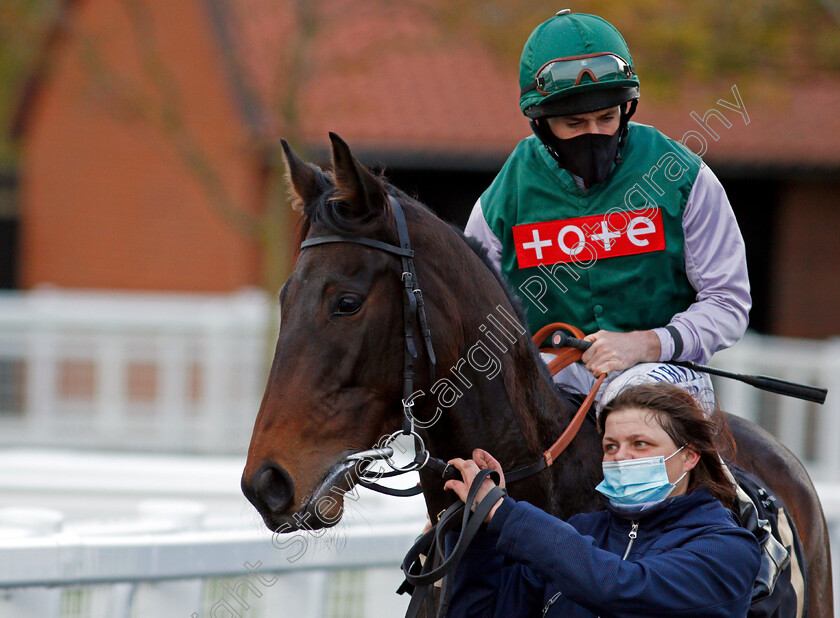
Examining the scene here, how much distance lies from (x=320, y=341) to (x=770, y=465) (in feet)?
5.38

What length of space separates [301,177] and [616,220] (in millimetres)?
918

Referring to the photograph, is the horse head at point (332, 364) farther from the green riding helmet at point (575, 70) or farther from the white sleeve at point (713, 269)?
the white sleeve at point (713, 269)

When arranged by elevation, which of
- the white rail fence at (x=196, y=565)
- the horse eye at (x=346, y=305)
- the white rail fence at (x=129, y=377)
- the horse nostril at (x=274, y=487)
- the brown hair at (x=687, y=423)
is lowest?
the white rail fence at (x=129, y=377)

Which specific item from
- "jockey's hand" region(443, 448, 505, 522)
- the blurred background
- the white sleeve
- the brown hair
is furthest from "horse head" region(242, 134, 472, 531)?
the white sleeve

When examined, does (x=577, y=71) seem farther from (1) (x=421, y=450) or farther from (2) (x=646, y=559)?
(2) (x=646, y=559)

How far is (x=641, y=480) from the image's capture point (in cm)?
246

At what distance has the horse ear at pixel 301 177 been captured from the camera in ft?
8.54

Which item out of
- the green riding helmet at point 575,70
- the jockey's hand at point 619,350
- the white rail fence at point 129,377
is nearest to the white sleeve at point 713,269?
the jockey's hand at point 619,350

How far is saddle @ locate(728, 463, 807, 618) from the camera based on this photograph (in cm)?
264

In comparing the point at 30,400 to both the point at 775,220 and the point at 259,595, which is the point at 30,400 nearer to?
the point at 259,595

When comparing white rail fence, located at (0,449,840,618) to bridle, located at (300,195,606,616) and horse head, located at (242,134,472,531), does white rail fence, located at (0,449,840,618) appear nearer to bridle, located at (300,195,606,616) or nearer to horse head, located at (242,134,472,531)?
bridle, located at (300,195,606,616)

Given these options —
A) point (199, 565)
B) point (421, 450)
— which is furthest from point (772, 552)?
point (199, 565)

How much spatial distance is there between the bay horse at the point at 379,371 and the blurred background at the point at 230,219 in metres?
0.31

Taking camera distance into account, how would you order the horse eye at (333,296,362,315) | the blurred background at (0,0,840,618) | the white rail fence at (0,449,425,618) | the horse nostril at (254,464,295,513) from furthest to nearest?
the blurred background at (0,0,840,618), the white rail fence at (0,449,425,618), the horse eye at (333,296,362,315), the horse nostril at (254,464,295,513)
